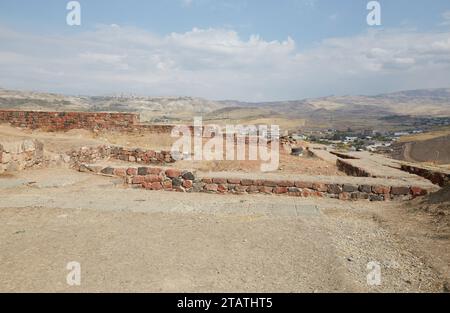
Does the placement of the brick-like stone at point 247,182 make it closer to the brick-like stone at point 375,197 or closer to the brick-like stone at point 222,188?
the brick-like stone at point 222,188

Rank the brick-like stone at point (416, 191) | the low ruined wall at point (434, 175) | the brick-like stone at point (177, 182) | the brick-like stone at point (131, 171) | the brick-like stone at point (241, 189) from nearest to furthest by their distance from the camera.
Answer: the brick-like stone at point (416, 191) < the brick-like stone at point (241, 189) < the brick-like stone at point (177, 182) < the brick-like stone at point (131, 171) < the low ruined wall at point (434, 175)

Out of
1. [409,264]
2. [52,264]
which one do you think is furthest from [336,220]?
[52,264]

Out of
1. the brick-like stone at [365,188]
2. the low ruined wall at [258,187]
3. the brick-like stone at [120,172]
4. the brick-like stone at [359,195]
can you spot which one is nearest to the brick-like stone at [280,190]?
the low ruined wall at [258,187]

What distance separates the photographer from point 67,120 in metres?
18.1

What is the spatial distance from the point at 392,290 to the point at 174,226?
9.68 ft

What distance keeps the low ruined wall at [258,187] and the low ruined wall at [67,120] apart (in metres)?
10.4

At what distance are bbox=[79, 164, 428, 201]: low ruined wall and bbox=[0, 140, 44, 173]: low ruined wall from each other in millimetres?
3039

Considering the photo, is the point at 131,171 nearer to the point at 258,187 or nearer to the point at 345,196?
the point at 258,187

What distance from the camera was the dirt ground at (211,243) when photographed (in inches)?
141

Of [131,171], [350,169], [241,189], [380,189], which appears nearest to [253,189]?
[241,189]

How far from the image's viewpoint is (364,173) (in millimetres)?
10852

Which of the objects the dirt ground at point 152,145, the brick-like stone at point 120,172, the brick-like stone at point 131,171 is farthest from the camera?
the dirt ground at point 152,145

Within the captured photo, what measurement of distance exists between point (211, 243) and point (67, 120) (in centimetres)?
1562
